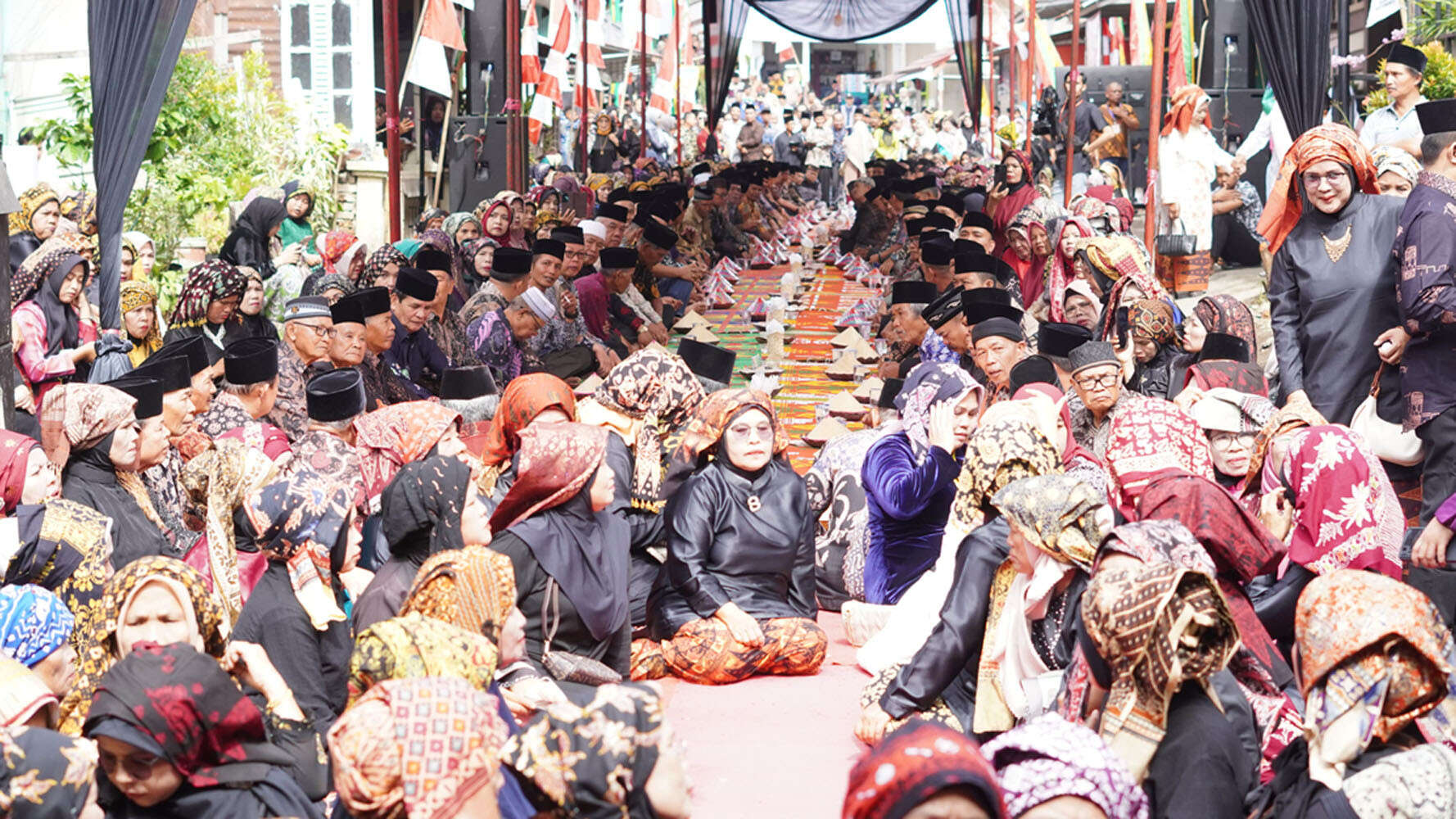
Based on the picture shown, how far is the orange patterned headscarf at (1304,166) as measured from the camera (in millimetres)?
5094

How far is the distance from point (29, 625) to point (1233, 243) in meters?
11.3

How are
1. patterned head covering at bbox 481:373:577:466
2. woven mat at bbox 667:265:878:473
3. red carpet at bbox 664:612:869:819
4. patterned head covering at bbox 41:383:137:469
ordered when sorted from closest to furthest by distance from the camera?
1. red carpet at bbox 664:612:869:819
2. patterned head covering at bbox 41:383:137:469
3. patterned head covering at bbox 481:373:577:466
4. woven mat at bbox 667:265:878:473

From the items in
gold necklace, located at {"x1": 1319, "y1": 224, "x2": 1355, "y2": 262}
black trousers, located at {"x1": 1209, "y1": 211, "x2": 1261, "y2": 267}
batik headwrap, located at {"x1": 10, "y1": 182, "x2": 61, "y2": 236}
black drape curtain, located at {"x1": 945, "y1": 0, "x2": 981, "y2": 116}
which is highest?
black drape curtain, located at {"x1": 945, "y1": 0, "x2": 981, "y2": 116}

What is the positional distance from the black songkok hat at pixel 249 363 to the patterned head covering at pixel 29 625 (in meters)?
2.31

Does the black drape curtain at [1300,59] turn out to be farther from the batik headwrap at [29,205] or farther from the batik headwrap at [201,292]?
the batik headwrap at [29,205]

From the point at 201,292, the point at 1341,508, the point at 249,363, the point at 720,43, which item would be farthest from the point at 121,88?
the point at 720,43

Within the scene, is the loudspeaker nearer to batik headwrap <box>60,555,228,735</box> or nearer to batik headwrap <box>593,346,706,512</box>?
batik headwrap <box>593,346,706,512</box>

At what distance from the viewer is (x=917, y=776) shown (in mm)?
2188

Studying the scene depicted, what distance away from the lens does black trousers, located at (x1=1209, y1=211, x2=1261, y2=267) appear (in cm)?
1257

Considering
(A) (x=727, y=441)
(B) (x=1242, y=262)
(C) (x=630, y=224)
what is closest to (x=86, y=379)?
(A) (x=727, y=441)

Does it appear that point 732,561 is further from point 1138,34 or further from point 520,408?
point 1138,34

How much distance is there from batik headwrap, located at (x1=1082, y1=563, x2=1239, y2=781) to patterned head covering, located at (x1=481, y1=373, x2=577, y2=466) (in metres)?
2.53

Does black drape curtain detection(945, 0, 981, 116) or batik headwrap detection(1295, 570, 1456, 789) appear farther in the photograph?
black drape curtain detection(945, 0, 981, 116)

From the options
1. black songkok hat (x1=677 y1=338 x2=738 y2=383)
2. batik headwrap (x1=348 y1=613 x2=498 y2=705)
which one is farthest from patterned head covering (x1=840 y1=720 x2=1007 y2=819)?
black songkok hat (x1=677 y1=338 x2=738 y2=383)
